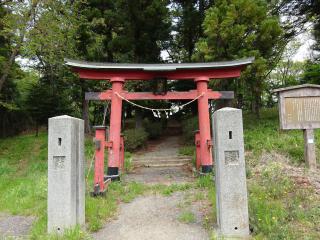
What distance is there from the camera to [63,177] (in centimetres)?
541

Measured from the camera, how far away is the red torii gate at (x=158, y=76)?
32.9 ft

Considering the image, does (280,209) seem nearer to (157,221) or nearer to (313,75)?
(157,221)

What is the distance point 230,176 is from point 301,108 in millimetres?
4261

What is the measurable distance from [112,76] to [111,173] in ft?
10.0

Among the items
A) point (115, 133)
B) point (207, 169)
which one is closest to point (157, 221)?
point (207, 169)

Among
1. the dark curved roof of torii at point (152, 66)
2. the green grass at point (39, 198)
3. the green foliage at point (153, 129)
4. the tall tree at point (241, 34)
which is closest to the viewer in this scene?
the green grass at point (39, 198)

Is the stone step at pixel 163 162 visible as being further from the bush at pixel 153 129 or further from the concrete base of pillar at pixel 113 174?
the bush at pixel 153 129

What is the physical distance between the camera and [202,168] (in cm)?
987

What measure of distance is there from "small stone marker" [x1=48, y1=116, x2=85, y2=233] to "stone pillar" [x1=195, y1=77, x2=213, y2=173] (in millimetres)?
4955

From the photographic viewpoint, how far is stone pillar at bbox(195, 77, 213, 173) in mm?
9863

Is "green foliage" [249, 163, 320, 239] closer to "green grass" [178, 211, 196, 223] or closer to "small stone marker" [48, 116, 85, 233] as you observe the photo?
"green grass" [178, 211, 196, 223]

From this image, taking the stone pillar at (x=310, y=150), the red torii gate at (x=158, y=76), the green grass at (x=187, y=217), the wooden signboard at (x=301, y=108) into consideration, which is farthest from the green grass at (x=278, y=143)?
the green grass at (x=187, y=217)

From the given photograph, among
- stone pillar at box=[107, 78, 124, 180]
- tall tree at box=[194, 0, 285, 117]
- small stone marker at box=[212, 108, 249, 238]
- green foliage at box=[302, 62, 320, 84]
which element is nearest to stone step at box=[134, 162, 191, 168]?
stone pillar at box=[107, 78, 124, 180]

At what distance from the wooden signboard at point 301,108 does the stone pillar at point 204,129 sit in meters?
2.33
